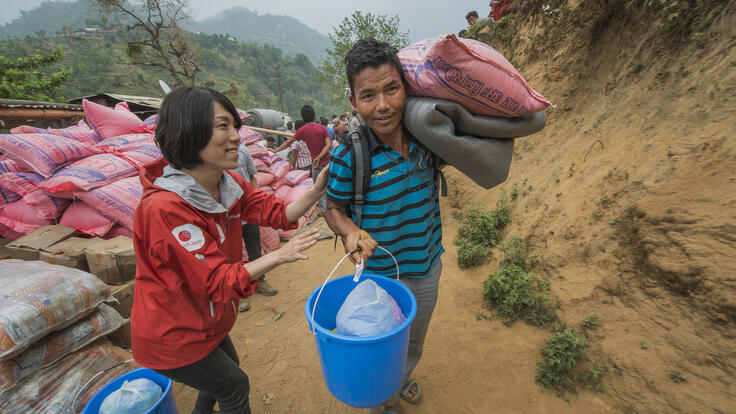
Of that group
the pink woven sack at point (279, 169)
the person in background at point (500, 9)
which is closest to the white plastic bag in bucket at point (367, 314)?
the pink woven sack at point (279, 169)

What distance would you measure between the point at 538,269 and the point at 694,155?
1.30 metres

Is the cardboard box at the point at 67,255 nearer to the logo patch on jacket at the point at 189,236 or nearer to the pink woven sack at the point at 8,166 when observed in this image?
the pink woven sack at the point at 8,166

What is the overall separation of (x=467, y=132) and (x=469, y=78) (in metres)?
0.24

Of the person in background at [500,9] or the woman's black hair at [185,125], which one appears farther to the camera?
the person in background at [500,9]

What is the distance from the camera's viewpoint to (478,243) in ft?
11.5

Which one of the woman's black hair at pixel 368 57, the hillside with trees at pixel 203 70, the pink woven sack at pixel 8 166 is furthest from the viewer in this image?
the hillside with trees at pixel 203 70

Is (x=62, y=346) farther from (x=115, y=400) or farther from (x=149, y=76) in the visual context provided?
(x=149, y=76)

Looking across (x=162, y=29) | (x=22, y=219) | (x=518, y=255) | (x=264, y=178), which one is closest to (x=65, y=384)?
(x=22, y=219)

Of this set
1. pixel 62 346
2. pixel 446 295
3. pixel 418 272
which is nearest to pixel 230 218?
pixel 418 272

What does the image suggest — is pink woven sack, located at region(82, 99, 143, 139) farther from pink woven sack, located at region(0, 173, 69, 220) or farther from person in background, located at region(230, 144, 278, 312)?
person in background, located at region(230, 144, 278, 312)

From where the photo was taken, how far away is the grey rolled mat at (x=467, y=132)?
1266 millimetres

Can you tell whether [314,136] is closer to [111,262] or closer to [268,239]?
[268,239]

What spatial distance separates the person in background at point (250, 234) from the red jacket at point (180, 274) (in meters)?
1.72

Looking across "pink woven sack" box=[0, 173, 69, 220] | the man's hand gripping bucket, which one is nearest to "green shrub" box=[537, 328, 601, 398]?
the man's hand gripping bucket
